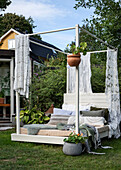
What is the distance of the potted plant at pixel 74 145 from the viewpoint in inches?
201

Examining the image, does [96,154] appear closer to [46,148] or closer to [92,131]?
[92,131]

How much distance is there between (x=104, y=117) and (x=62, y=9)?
4.27 meters

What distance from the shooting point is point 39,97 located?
10000 millimetres

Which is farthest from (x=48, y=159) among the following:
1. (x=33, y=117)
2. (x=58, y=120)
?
(x=33, y=117)

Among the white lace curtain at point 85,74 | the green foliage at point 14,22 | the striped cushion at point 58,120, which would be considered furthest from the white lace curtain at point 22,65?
the green foliage at point 14,22

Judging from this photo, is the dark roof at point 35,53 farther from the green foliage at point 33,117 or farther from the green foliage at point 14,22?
the green foliage at point 14,22

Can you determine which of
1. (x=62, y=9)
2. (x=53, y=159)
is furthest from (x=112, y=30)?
(x=53, y=159)

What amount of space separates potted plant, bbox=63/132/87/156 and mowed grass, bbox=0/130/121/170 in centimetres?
9

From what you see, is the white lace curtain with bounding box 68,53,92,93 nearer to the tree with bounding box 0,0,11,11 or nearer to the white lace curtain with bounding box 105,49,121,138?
the white lace curtain with bounding box 105,49,121,138

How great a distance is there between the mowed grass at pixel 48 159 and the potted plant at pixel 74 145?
3.6 inches

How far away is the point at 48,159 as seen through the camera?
490cm

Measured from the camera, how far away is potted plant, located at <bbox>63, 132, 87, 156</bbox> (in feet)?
16.8

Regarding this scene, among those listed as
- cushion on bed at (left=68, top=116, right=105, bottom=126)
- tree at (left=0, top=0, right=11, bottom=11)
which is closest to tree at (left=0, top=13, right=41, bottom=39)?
tree at (left=0, top=0, right=11, bottom=11)

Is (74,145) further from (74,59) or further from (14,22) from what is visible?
(14,22)
